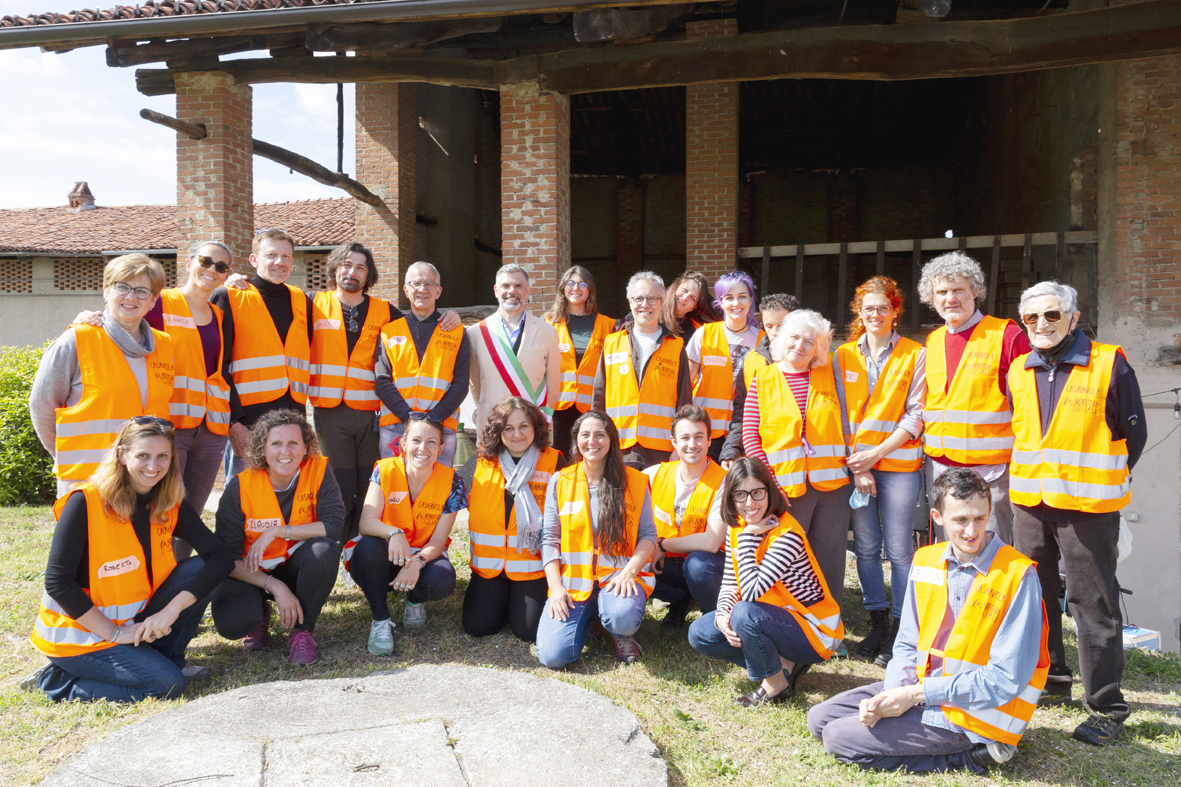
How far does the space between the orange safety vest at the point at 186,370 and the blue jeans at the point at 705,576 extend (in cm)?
277

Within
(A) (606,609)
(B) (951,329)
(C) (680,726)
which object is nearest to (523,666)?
(A) (606,609)

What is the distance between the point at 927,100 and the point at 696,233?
7.02m

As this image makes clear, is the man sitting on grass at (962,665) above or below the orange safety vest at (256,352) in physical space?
below

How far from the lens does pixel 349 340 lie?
4.85m

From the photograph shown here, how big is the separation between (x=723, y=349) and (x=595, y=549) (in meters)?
1.48

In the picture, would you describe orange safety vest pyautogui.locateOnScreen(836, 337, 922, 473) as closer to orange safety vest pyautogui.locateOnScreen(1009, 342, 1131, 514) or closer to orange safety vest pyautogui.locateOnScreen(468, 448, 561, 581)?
orange safety vest pyautogui.locateOnScreen(1009, 342, 1131, 514)

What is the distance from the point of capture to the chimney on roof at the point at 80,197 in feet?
82.2

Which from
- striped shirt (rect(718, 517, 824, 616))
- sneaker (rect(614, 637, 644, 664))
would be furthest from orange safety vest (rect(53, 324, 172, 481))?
striped shirt (rect(718, 517, 824, 616))

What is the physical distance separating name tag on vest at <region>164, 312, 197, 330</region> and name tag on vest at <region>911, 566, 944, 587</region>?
3.83 metres

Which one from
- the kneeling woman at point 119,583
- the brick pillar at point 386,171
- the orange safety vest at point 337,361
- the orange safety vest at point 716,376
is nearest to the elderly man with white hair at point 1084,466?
the orange safety vest at point 716,376

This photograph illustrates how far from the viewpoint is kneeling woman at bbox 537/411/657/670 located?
3986 millimetres

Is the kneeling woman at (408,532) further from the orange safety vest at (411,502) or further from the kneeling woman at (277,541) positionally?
the kneeling woman at (277,541)

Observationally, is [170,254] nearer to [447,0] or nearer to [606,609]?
[447,0]

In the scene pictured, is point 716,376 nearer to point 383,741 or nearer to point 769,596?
point 769,596
